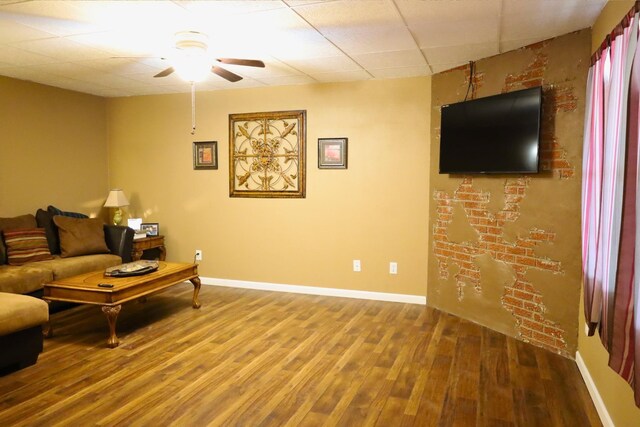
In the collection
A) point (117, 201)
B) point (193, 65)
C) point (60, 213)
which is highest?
point (193, 65)

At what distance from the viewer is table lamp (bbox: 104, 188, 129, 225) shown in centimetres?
523

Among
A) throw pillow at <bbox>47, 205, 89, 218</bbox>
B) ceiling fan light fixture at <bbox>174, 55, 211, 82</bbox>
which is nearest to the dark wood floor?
throw pillow at <bbox>47, 205, 89, 218</bbox>

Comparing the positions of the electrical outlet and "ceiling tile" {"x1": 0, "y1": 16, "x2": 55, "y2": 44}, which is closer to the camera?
"ceiling tile" {"x1": 0, "y1": 16, "x2": 55, "y2": 44}

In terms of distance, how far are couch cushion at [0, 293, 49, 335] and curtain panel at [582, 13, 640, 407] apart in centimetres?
325

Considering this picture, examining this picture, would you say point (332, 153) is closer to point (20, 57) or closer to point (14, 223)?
point (20, 57)

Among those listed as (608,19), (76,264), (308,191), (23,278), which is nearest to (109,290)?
(23,278)

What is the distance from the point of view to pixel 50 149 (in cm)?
494

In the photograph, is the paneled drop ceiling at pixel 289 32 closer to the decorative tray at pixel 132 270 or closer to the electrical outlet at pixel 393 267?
the decorative tray at pixel 132 270

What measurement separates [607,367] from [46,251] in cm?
466

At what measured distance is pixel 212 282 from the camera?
17.4 ft

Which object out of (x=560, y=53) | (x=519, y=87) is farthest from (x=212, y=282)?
(x=560, y=53)

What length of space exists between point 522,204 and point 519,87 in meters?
0.93

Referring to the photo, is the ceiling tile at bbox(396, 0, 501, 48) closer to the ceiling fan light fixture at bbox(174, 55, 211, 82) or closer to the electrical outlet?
the ceiling fan light fixture at bbox(174, 55, 211, 82)

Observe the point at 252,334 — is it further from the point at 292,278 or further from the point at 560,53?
the point at 560,53
